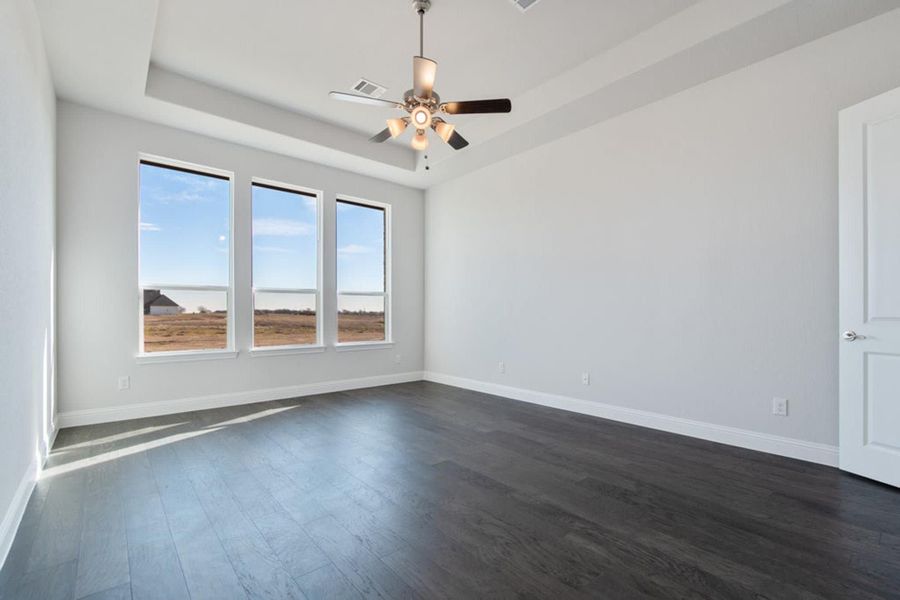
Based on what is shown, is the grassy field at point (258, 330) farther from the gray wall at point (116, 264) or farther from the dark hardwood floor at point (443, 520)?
the dark hardwood floor at point (443, 520)

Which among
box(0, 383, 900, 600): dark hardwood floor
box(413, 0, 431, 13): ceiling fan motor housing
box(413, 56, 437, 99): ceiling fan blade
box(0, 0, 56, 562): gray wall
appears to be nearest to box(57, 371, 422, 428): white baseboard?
box(0, 383, 900, 600): dark hardwood floor

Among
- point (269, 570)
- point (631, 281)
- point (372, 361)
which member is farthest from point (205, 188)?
point (631, 281)

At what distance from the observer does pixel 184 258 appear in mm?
4645

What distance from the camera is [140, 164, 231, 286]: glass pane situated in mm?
4457

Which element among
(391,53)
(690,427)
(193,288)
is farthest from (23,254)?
(690,427)

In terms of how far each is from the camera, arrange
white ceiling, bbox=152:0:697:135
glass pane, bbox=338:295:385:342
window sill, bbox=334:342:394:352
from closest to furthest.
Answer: white ceiling, bbox=152:0:697:135 < window sill, bbox=334:342:394:352 < glass pane, bbox=338:295:385:342

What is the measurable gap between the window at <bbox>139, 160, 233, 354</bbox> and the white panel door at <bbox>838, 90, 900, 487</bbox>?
5.51 m

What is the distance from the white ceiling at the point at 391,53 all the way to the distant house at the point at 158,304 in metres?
1.76

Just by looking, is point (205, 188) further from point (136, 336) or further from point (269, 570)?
point (269, 570)

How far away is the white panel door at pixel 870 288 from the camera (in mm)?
2598

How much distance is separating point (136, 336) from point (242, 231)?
5.00ft

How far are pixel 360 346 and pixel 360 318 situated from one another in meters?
0.40

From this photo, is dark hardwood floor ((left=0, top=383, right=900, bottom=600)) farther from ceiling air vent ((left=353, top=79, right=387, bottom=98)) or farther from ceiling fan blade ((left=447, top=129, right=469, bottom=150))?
ceiling air vent ((left=353, top=79, right=387, bottom=98))

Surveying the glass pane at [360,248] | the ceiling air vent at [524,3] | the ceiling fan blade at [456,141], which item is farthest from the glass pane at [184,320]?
the ceiling air vent at [524,3]
